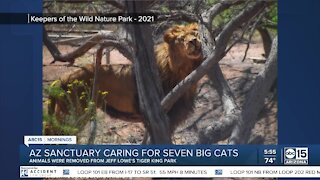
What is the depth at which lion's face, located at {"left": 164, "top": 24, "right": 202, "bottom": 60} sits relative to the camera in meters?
4.37

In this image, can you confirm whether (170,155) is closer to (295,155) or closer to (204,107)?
(204,107)

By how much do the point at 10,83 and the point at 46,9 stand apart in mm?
530

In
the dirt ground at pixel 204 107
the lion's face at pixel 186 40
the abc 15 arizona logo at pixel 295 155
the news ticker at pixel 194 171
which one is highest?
the lion's face at pixel 186 40

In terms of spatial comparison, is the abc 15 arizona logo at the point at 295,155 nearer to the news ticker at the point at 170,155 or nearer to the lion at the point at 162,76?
the news ticker at the point at 170,155

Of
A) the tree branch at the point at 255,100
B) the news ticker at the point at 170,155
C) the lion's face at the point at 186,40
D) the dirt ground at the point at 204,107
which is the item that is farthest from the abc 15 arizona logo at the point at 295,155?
the lion's face at the point at 186,40

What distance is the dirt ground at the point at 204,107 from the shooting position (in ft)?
14.2

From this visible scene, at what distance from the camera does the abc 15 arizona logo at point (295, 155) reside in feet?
14.1

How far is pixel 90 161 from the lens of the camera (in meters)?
4.36

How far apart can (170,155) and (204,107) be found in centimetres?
39

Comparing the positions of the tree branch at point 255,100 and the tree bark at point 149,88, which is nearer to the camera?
the tree branch at point 255,100
